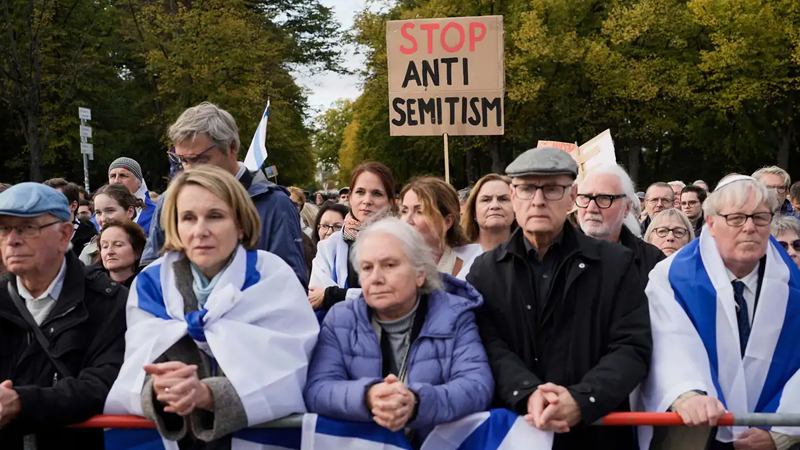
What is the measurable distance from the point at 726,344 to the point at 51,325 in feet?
9.03

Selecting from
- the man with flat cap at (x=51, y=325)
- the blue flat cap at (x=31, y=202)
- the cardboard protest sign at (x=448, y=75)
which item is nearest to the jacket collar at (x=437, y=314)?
the man with flat cap at (x=51, y=325)

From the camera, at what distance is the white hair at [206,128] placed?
163 inches

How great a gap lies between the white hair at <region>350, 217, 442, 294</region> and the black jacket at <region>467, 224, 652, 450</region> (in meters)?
0.26

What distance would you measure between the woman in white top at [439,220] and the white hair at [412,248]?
4.58 feet

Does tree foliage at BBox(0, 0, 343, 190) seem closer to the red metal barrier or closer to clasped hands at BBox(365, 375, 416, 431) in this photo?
the red metal barrier

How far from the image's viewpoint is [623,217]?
5.38m

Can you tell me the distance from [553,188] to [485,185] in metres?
2.04

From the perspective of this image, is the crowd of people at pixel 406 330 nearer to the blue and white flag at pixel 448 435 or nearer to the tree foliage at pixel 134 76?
the blue and white flag at pixel 448 435

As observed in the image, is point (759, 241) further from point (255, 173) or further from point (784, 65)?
point (784, 65)

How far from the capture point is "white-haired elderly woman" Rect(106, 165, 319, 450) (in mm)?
3189

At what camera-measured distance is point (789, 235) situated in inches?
225

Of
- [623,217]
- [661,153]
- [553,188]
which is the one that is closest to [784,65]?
[661,153]

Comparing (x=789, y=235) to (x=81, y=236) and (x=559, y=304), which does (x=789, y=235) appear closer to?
(x=559, y=304)

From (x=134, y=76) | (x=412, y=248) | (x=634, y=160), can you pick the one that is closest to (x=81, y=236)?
(x=412, y=248)
